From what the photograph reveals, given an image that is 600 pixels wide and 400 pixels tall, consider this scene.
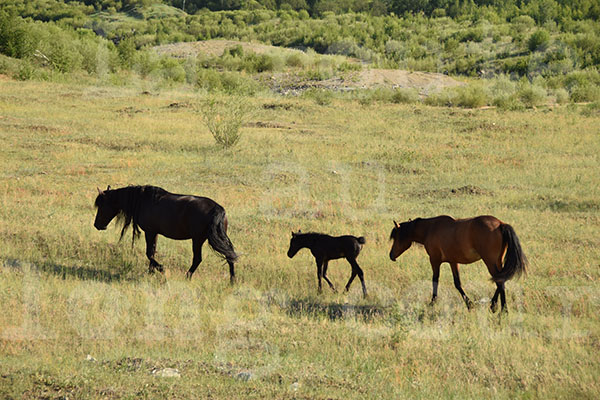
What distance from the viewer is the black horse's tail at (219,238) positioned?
10180 mm

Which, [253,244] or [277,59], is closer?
[253,244]

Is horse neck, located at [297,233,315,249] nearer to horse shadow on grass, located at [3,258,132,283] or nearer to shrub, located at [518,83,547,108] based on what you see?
horse shadow on grass, located at [3,258,132,283]

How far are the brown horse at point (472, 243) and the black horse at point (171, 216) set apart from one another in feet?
9.11

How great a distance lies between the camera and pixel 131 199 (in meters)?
11.2

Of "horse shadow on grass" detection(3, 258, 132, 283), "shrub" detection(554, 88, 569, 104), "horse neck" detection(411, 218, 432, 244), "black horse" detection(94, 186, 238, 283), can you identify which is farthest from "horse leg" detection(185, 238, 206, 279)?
"shrub" detection(554, 88, 569, 104)

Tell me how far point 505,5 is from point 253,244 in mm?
100586

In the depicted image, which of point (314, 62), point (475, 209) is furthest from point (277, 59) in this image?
point (475, 209)

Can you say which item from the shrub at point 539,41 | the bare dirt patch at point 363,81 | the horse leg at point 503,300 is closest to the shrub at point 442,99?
the bare dirt patch at point 363,81

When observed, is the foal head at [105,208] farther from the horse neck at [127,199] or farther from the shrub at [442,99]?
the shrub at [442,99]

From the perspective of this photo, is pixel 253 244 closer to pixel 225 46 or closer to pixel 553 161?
pixel 553 161

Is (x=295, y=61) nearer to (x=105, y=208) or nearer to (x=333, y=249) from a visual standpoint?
(x=105, y=208)

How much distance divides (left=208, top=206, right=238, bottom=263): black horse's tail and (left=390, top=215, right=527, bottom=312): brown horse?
8.60ft

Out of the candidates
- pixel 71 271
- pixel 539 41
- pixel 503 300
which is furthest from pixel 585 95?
pixel 71 271

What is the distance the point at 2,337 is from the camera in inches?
286
